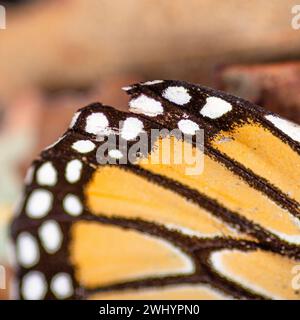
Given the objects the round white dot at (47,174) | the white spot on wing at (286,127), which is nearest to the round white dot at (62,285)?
the round white dot at (47,174)

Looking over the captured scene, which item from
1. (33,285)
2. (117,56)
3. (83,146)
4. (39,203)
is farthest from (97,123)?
(117,56)

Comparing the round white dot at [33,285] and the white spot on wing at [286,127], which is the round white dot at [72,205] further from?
the white spot on wing at [286,127]

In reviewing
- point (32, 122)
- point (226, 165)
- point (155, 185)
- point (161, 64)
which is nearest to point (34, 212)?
point (155, 185)

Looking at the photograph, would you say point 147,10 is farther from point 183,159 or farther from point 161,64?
point 183,159

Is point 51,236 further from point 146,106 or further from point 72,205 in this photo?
point 146,106

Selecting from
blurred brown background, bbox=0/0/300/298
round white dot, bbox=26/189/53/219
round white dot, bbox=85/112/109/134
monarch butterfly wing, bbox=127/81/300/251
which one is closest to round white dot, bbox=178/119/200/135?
monarch butterfly wing, bbox=127/81/300/251

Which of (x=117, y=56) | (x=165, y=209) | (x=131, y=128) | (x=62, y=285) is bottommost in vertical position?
(x=62, y=285)
